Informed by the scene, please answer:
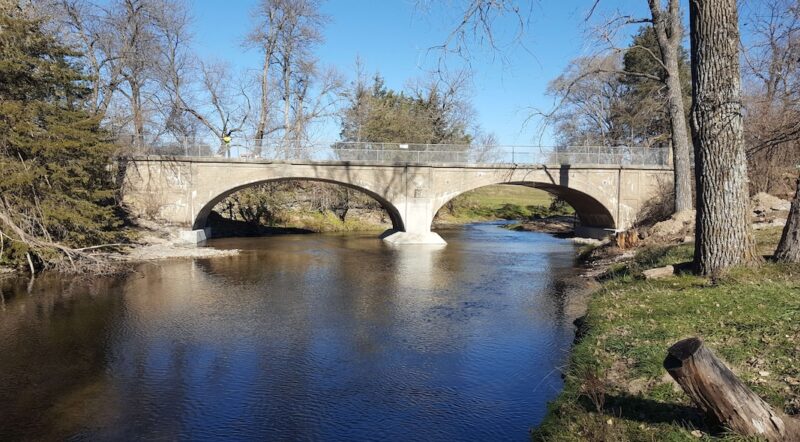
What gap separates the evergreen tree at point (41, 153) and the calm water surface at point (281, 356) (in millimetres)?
1834

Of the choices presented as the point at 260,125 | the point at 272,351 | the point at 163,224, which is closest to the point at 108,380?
the point at 272,351

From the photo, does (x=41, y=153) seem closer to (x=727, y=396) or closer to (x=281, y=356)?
(x=281, y=356)

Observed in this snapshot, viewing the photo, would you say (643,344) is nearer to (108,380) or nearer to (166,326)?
(108,380)

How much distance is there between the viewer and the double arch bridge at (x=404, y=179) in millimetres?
29484

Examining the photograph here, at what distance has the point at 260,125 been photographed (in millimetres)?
39406

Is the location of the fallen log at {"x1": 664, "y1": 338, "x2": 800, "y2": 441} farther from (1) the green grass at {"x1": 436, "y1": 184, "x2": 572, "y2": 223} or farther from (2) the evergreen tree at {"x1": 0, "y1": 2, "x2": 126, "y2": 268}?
(1) the green grass at {"x1": 436, "y1": 184, "x2": 572, "y2": 223}

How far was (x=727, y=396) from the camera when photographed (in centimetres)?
427

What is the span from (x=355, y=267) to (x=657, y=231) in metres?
11.2

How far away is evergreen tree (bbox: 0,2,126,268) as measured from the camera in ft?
55.9

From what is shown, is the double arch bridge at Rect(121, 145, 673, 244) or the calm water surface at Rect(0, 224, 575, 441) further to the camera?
the double arch bridge at Rect(121, 145, 673, 244)

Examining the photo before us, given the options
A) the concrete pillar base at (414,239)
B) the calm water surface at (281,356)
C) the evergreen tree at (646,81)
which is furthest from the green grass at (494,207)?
the calm water surface at (281,356)

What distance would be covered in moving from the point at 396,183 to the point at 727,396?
27728mm

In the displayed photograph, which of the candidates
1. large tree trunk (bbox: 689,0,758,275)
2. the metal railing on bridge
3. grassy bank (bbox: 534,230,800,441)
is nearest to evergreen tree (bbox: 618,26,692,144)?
the metal railing on bridge

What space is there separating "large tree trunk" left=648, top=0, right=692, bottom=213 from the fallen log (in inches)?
693
